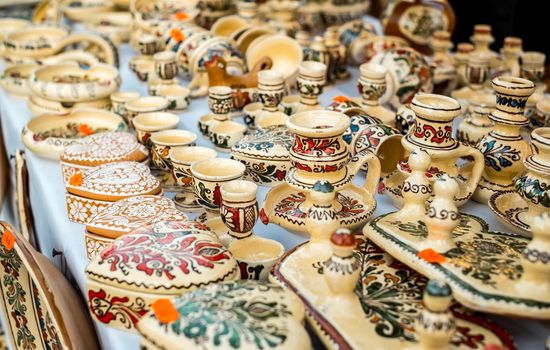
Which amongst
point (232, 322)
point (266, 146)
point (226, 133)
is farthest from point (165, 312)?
point (226, 133)

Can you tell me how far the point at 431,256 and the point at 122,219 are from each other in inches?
22.8

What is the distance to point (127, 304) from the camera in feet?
3.47

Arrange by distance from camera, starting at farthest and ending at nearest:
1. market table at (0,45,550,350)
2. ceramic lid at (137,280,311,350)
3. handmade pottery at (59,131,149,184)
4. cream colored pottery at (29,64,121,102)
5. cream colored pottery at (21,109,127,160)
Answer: cream colored pottery at (29,64,121,102), cream colored pottery at (21,109,127,160), handmade pottery at (59,131,149,184), market table at (0,45,550,350), ceramic lid at (137,280,311,350)

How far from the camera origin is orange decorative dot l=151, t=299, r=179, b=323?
903 mm

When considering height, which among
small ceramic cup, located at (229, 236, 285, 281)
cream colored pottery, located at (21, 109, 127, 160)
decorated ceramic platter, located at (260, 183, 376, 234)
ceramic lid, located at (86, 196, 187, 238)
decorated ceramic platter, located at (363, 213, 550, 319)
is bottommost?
small ceramic cup, located at (229, 236, 285, 281)

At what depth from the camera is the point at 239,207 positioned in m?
1.22

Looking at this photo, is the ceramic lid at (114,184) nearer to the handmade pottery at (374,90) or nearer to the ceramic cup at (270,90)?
the ceramic cup at (270,90)

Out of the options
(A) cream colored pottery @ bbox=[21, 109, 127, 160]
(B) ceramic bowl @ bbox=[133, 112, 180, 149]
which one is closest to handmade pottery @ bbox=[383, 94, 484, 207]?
(B) ceramic bowl @ bbox=[133, 112, 180, 149]

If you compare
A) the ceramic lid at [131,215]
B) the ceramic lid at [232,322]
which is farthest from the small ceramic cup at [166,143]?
the ceramic lid at [232,322]

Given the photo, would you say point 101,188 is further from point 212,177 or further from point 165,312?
point 165,312

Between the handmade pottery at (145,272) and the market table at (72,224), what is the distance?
0.16 ft

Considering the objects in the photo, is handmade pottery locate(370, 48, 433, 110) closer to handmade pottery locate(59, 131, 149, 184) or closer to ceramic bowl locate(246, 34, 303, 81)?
ceramic bowl locate(246, 34, 303, 81)

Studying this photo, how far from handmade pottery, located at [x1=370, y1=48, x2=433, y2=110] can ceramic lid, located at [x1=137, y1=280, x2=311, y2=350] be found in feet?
3.77

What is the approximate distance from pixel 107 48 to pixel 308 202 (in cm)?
140
